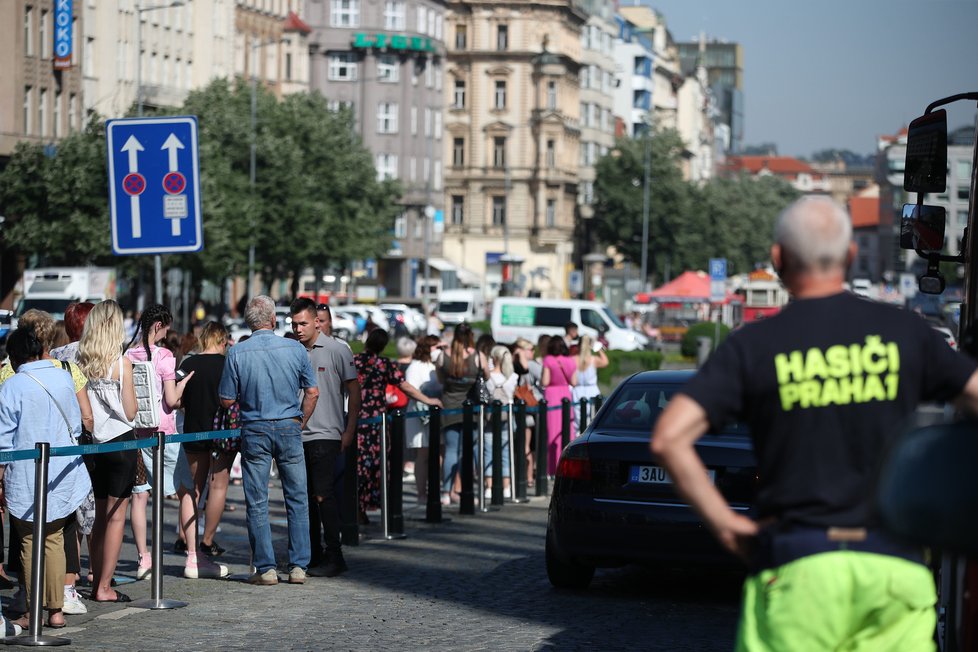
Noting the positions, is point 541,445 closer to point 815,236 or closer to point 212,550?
point 212,550

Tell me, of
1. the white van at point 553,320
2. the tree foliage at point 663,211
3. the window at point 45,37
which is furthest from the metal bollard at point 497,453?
the tree foliage at point 663,211

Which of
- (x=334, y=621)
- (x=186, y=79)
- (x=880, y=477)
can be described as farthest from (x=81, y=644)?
(x=186, y=79)

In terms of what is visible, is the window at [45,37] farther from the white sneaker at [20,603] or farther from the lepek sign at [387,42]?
the white sneaker at [20,603]

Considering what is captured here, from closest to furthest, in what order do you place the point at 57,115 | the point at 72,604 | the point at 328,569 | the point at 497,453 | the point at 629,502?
the point at 72,604 → the point at 629,502 → the point at 328,569 → the point at 497,453 → the point at 57,115

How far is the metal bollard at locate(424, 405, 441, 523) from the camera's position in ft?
54.6

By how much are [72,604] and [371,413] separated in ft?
16.4

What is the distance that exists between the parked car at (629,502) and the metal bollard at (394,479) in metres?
3.46

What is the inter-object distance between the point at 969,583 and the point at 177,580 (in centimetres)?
860

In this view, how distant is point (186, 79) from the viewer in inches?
3273

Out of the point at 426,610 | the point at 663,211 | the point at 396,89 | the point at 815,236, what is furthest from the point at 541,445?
the point at 663,211

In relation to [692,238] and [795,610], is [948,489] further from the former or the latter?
[692,238]

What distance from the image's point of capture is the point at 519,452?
2062 centimetres

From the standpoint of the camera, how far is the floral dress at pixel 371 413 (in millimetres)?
15367

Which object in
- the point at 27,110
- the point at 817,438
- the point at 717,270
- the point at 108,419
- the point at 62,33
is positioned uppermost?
the point at 62,33
